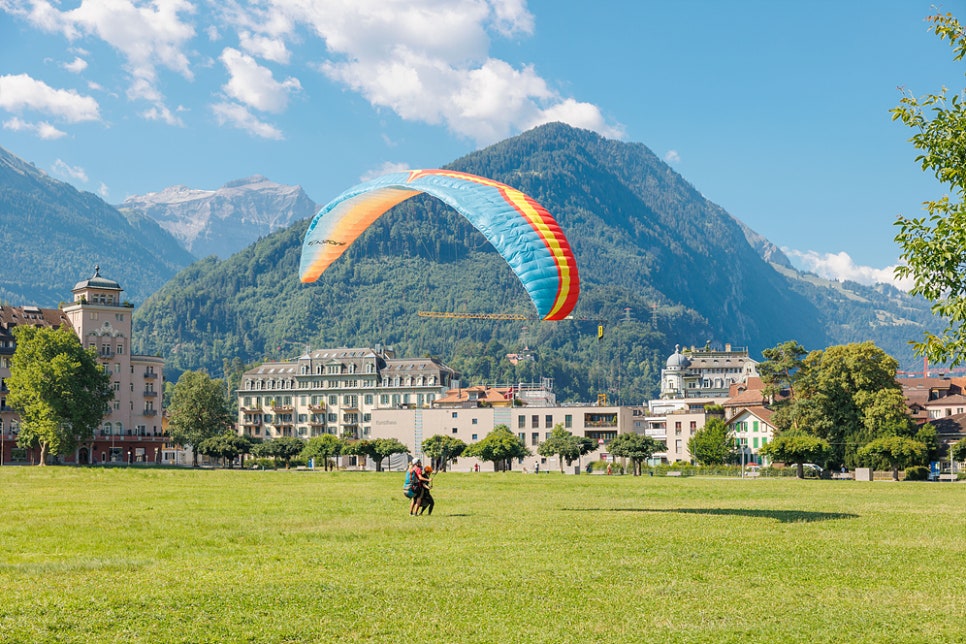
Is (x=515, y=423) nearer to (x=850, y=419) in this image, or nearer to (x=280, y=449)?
(x=280, y=449)

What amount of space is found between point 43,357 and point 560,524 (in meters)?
76.7

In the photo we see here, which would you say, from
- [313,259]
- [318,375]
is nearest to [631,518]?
[313,259]

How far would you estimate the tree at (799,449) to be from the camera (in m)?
82.9

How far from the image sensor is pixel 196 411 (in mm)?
128875

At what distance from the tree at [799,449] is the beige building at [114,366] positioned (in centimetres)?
6700

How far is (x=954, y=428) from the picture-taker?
110 meters

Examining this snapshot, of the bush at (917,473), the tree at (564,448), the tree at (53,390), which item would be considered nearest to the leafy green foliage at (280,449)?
the tree at (53,390)

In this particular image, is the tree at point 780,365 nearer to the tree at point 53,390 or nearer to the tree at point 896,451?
the tree at point 896,451

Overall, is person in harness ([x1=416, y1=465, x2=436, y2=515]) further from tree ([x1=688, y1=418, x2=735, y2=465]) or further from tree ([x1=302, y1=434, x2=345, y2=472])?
tree ([x1=688, y1=418, x2=735, y2=465])

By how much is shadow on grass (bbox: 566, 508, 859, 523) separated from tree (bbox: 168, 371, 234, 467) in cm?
9815

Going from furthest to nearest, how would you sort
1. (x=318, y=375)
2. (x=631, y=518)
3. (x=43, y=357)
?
(x=318, y=375), (x=43, y=357), (x=631, y=518)

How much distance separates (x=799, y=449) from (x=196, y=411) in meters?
71.5

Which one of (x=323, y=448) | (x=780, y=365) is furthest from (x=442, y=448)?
(x=780, y=365)

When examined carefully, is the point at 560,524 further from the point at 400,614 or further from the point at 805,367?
the point at 805,367
